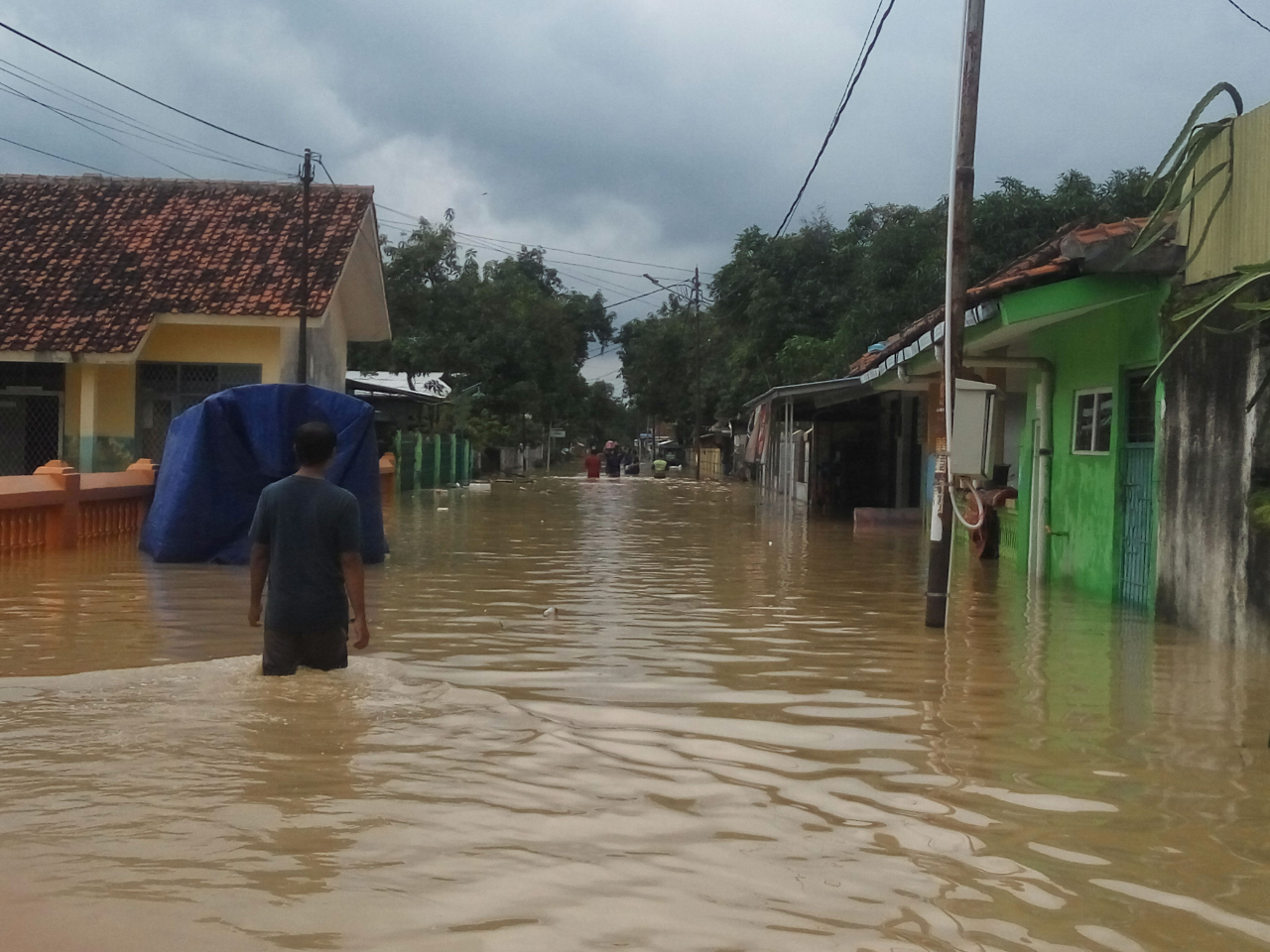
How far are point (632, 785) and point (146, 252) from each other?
20639 millimetres

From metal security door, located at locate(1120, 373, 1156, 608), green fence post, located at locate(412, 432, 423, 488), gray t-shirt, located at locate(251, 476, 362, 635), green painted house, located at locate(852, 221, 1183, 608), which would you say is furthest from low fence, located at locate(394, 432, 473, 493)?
gray t-shirt, located at locate(251, 476, 362, 635)

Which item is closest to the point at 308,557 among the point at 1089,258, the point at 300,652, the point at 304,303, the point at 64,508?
the point at 300,652

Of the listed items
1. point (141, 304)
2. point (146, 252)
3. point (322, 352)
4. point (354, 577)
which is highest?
point (146, 252)

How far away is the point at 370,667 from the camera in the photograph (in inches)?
303

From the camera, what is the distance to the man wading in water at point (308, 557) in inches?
262

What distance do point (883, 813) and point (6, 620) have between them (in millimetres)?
7373

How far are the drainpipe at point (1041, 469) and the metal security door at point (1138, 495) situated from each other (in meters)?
1.85

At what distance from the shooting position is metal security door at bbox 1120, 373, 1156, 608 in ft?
39.0

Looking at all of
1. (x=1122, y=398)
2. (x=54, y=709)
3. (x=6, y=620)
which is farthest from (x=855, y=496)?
(x=54, y=709)

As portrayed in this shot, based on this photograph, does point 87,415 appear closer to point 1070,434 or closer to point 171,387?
point 171,387

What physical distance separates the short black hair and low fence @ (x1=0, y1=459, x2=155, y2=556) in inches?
335

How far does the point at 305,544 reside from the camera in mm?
6648

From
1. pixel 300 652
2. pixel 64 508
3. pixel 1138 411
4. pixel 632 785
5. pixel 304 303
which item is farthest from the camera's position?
pixel 304 303

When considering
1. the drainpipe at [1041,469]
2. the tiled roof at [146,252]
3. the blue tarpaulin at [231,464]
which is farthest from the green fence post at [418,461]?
the drainpipe at [1041,469]
